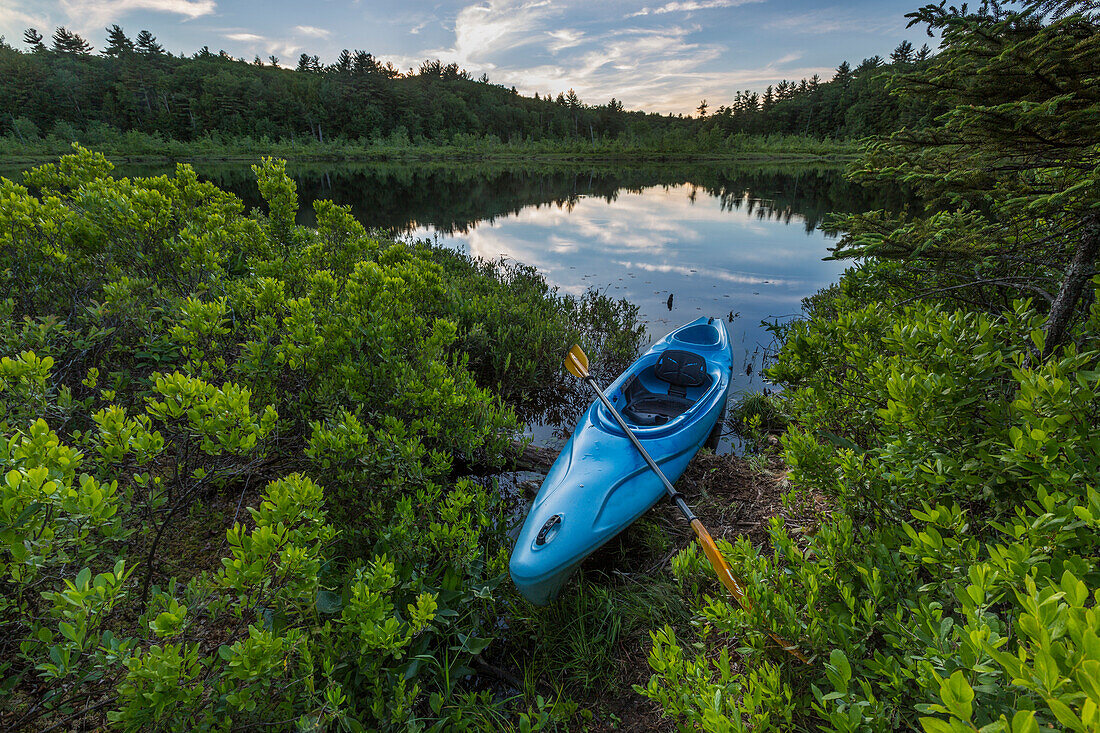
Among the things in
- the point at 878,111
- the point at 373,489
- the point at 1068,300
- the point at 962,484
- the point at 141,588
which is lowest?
the point at 141,588

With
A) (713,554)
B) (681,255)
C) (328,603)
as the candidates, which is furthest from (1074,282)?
(681,255)

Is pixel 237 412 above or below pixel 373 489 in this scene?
above

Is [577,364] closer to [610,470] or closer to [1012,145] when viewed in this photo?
[610,470]

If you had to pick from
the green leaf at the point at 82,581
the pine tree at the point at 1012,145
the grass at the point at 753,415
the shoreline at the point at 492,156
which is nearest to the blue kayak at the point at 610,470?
the grass at the point at 753,415

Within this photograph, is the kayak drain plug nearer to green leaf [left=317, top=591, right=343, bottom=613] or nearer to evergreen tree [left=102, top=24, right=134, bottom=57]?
green leaf [left=317, top=591, right=343, bottom=613]

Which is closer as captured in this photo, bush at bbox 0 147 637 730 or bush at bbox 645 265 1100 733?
bush at bbox 645 265 1100 733

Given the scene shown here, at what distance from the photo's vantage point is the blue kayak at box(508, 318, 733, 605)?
127 inches

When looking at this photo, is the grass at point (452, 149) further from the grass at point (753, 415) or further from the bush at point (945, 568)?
the bush at point (945, 568)

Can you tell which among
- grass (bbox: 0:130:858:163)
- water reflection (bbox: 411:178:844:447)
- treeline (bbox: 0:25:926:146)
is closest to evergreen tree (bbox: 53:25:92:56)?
treeline (bbox: 0:25:926:146)

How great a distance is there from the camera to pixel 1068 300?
242 centimetres

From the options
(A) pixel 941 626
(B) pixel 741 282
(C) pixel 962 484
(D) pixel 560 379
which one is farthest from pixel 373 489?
(B) pixel 741 282

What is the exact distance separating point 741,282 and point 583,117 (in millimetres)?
95123

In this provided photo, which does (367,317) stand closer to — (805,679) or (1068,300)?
(805,679)

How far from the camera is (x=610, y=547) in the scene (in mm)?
4074
